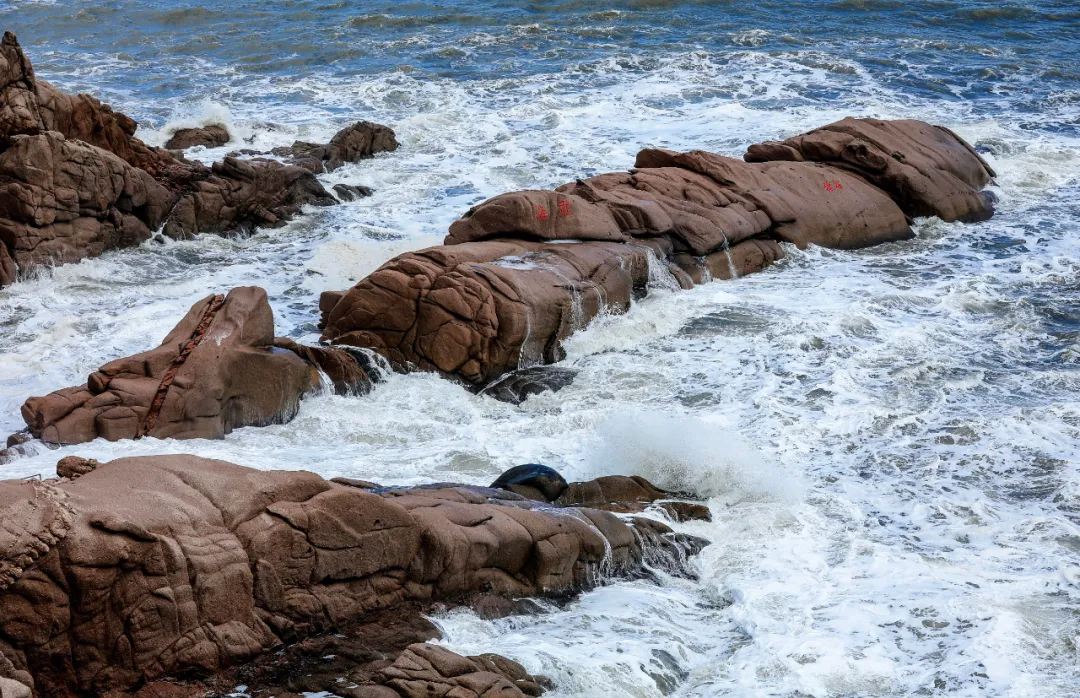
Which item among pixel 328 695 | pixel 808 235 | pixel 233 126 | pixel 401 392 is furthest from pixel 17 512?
pixel 233 126

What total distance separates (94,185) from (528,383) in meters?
6.14

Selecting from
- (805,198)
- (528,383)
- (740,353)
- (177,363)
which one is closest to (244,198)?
(177,363)

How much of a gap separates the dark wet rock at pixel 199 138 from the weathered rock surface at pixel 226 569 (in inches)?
491

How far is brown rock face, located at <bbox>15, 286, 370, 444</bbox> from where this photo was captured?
951 centimetres

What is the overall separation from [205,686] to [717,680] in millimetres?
2945

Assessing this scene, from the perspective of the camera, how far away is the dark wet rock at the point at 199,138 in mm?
18531

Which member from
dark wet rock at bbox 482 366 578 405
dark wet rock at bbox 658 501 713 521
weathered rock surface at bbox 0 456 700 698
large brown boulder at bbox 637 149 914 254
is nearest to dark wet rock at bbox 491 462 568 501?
dark wet rock at bbox 658 501 713 521

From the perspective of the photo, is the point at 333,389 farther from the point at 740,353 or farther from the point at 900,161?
the point at 900,161

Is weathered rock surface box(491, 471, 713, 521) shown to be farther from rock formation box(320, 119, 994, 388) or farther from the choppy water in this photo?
rock formation box(320, 119, 994, 388)

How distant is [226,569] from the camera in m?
6.13

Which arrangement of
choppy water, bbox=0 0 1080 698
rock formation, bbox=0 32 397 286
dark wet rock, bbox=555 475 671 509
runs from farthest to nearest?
rock formation, bbox=0 32 397 286 → dark wet rock, bbox=555 475 671 509 → choppy water, bbox=0 0 1080 698

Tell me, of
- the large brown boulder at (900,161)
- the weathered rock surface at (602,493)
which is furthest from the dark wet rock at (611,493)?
the large brown boulder at (900,161)

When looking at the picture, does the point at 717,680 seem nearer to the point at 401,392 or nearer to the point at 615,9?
the point at 401,392

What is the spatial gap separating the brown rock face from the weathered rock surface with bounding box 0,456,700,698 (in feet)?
9.14
